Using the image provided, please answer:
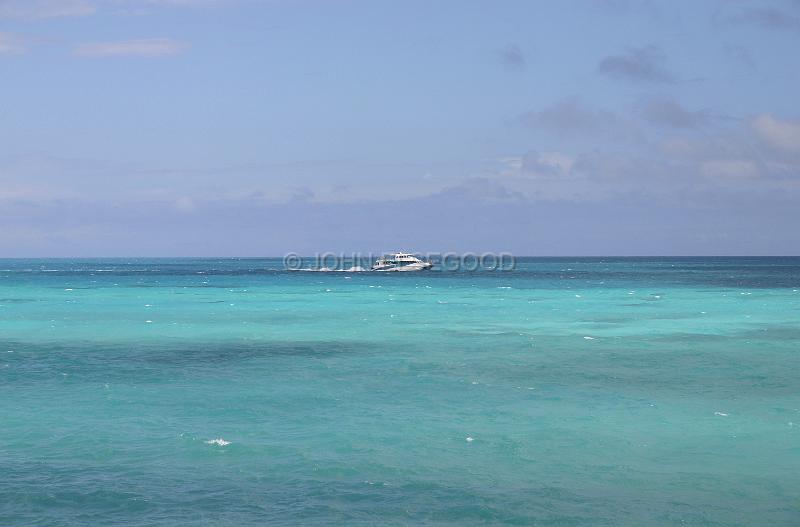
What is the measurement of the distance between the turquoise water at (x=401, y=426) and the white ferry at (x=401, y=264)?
132 m

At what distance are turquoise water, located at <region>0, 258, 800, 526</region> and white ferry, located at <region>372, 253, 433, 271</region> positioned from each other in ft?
434

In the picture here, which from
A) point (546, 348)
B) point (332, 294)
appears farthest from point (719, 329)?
point (332, 294)

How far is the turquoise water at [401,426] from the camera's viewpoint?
1884cm

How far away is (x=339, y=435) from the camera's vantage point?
25000 mm

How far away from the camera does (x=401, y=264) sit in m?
193

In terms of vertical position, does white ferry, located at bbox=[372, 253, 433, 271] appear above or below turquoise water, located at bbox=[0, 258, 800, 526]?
above

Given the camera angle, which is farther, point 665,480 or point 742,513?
point 665,480

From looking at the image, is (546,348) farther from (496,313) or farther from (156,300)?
(156,300)

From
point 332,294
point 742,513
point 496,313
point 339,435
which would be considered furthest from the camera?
point 332,294

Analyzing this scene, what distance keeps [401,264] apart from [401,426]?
16714 cm

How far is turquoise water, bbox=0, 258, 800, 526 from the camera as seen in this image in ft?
61.8

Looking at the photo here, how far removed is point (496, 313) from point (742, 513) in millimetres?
50600

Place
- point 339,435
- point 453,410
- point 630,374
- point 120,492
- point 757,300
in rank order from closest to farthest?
point 120,492 → point 339,435 → point 453,410 → point 630,374 → point 757,300

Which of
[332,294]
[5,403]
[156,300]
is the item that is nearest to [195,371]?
[5,403]
